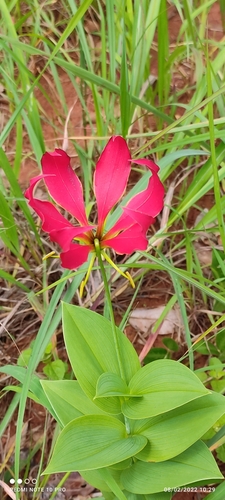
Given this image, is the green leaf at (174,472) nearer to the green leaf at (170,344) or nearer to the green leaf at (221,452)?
the green leaf at (221,452)

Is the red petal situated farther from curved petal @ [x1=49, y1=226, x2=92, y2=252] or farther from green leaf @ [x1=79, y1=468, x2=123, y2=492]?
green leaf @ [x1=79, y1=468, x2=123, y2=492]

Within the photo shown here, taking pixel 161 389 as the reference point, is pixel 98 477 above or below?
below

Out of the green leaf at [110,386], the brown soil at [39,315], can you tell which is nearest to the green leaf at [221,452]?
the brown soil at [39,315]

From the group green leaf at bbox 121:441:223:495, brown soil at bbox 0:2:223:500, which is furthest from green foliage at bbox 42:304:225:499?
brown soil at bbox 0:2:223:500

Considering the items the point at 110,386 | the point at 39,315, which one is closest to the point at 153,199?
the point at 110,386

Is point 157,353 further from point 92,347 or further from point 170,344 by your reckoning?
point 92,347

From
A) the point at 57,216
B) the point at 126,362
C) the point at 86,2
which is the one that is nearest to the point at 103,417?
the point at 126,362

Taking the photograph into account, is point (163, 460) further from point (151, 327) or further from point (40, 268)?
point (40, 268)
